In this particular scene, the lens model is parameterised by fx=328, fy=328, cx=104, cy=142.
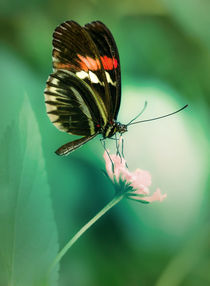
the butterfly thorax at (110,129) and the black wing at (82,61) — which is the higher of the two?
the black wing at (82,61)

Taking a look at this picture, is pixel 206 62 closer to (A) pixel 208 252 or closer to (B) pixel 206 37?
(B) pixel 206 37

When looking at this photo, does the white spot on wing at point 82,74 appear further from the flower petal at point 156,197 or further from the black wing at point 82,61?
the flower petal at point 156,197

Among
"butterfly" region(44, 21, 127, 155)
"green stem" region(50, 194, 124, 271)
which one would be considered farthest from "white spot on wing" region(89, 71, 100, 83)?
"green stem" region(50, 194, 124, 271)

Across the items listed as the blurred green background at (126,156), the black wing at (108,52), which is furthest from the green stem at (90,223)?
the black wing at (108,52)

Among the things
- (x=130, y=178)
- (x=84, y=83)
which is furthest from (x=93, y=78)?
(x=130, y=178)

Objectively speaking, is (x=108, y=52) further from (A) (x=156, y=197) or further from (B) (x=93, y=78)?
(A) (x=156, y=197)

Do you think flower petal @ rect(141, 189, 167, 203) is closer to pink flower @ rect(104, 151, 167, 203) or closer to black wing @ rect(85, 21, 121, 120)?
pink flower @ rect(104, 151, 167, 203)

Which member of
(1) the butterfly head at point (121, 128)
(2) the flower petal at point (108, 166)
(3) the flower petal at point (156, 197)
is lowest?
(3) the flower petal at point (156, 197)
